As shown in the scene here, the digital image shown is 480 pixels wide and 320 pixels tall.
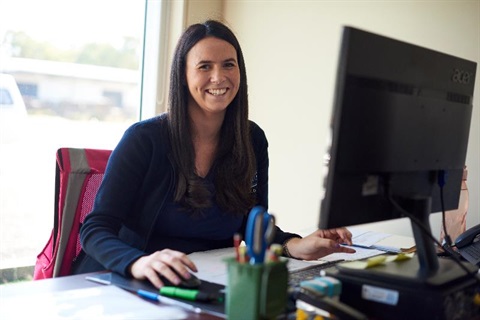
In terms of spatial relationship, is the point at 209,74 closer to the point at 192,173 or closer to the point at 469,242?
the point at 192,173

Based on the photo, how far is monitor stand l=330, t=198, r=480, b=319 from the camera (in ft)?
3.02

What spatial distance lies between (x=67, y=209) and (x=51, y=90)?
123 centimetres

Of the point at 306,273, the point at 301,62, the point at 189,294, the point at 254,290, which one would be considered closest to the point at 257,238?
the point at 254,290

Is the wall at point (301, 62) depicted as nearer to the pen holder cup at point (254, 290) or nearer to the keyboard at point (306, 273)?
the keyboard at point (306, 273)

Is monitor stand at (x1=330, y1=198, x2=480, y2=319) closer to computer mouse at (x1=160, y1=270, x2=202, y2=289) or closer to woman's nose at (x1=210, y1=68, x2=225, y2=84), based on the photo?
computer mouse at (x1=160, y1=270, x2=202, y2=289)

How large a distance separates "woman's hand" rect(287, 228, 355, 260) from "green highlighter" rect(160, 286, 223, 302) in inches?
16.0

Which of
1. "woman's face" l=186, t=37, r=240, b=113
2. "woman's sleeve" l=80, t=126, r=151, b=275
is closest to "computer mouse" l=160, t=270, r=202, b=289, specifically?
"woman's sleeve" l=80, t=126, r=151, b=275

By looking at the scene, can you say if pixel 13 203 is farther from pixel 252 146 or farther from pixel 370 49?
pixel 370 49

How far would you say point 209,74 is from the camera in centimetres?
167

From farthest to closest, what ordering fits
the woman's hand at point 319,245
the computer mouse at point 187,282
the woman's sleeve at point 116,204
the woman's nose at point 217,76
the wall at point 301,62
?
the wall at point 301,62 → the woman's nose at point 217,76 → the woman's hand at point 319,245 → the woman's sleeve at point 116,204 → the computer mouse at point 187,282

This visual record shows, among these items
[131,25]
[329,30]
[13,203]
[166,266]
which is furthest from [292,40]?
[166,266]

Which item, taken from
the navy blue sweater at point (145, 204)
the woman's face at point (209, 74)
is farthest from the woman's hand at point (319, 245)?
the woman's face at point (209, 74)

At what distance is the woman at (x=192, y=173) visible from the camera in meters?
1.45

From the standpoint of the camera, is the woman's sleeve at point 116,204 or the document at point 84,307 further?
the woman's sleeve at point 116,204
